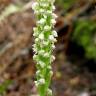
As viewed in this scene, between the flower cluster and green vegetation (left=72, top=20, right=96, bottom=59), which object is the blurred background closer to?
green vegetation (left=72, top=20, right=96, bottom=59)

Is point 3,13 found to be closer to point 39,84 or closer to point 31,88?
point 31,88

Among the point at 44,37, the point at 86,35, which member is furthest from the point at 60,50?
the point at 44,37

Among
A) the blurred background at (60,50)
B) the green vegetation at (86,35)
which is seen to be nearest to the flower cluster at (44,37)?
the blurred background at (60,50)

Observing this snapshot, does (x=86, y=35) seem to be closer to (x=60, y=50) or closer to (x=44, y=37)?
(x=60, y=50)

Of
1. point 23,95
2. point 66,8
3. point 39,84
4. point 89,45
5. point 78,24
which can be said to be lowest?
point 39,84

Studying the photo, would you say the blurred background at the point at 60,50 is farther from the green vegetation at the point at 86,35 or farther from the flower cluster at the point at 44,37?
the flower cluster at the point at 44,37

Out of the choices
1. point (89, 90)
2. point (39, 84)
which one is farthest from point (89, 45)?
point (39, 84)
